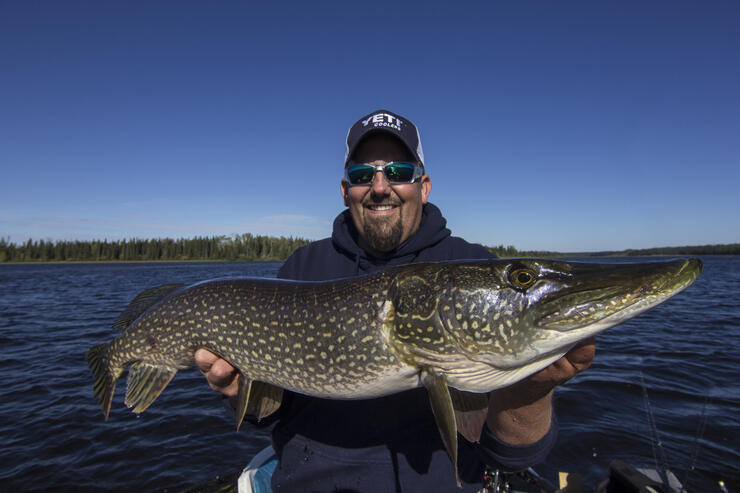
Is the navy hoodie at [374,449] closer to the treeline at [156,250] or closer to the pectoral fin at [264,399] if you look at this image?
the pectoral fin at [264,399]

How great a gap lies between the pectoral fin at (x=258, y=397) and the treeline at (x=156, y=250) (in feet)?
252

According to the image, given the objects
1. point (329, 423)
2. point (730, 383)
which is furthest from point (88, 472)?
point (730, 383)

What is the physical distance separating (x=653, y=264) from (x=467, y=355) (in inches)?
31.8

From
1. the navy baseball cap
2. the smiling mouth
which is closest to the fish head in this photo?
the smiling mouth

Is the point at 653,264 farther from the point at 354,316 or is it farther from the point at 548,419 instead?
the point at 354,316

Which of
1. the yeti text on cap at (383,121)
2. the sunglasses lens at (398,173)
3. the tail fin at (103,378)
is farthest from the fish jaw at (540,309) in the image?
the tail fin at (103,378)

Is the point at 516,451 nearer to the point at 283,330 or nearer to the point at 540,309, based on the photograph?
the point at 540,309

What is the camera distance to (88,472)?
14.2ft

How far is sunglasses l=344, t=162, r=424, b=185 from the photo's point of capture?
2.70 m

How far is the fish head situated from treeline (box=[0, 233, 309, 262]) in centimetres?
7774

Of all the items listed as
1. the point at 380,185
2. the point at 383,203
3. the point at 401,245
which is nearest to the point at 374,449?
the point at 401,245

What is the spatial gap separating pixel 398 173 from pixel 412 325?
1282mm

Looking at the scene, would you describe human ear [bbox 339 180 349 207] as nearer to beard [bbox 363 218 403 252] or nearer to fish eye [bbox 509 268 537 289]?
beard [bbox 363 218 403 252]

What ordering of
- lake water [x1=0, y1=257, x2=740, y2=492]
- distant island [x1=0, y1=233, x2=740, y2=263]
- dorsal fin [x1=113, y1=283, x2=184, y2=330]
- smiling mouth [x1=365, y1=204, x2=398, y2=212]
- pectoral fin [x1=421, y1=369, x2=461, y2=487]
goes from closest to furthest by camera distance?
pectoral fin [x1=421, y1=369, x2=461, y2=487] → dorsal fin [x1=113, y1=283, x2=184, y2=330] → smiling mouth [x1=365, y1=204, x2=398, y2=212] → lake water [x1=0, y1=257, x2=740, y2=492] → distant island [x1=0, y1=233, x2=740, y2=263]
